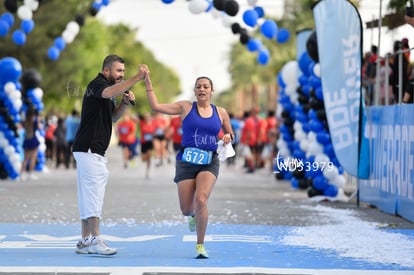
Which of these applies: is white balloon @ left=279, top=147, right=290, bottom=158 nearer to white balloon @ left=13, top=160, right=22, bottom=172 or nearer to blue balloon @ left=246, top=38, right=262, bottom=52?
blue balloon @ left=246, top=38, right=262, bottom=52

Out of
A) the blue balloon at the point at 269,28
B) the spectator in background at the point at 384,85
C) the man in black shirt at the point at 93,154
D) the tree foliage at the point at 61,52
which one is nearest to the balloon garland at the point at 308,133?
the blue balloon at the point at 269,28

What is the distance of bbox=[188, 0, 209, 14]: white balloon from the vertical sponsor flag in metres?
5.64

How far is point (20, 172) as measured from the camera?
79.5ft

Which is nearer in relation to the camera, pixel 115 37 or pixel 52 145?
pixel 52 145

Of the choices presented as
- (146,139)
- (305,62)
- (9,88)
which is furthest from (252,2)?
(146,139)

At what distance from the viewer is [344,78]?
601 inches

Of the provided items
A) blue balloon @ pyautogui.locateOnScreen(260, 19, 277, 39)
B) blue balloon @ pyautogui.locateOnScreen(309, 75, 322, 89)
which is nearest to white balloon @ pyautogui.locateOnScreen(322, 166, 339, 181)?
blue balloon @ pyautogui.locateOnScreen(309, 75, 322, 89)

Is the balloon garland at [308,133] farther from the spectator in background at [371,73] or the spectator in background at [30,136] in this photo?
the spectator in background at [30,136]

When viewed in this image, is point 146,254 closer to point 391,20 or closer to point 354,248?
point 354,248

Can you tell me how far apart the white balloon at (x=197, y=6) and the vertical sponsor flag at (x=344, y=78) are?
5638mm

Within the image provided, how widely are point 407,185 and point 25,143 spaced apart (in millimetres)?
12111

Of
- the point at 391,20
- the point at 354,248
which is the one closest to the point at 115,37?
the point at 391,20

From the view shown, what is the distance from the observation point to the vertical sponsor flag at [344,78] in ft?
49.6

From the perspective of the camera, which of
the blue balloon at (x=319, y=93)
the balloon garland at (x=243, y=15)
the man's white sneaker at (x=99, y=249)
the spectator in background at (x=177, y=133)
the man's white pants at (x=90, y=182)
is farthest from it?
the spectator in background at (x=177, y=133)
